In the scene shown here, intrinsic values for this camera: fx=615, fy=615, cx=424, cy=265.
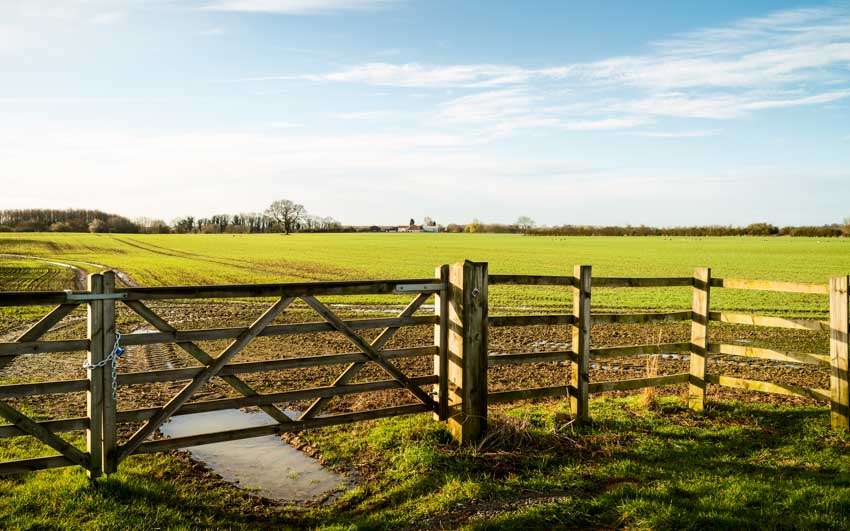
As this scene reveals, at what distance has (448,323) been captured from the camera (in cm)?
750

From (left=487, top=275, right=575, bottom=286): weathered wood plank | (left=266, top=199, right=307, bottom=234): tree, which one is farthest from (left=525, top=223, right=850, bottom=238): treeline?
(left=487, top=275, right=575, bottom=286): weathered wood plank

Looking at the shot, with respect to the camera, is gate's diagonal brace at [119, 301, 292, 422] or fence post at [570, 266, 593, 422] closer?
gate's diagonal brace at [119, 301, 292, 422]

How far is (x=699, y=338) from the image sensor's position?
28.5 feet

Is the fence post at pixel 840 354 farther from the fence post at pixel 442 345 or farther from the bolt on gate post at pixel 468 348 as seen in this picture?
the fence post at pixel 442 345

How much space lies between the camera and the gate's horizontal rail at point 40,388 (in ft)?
17.9

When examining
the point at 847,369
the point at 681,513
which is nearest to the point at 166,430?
the point at 681,513

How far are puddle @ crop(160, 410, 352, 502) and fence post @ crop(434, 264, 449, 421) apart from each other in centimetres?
160

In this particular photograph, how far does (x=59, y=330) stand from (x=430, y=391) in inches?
517

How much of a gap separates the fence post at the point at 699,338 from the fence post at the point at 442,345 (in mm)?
3610

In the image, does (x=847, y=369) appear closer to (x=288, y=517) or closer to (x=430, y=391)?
(x=430, y=391)

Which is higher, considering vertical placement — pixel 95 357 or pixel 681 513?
pixel 95 357

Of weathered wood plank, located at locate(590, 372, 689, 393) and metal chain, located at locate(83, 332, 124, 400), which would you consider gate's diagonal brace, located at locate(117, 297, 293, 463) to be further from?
weathered wood plank, located at locate(590, 372, 689, 393)

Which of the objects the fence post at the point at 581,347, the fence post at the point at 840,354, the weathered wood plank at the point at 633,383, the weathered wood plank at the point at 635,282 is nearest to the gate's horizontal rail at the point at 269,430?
the fence post at the point at 581,347

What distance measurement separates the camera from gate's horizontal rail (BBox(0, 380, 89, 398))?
17.9 ft
